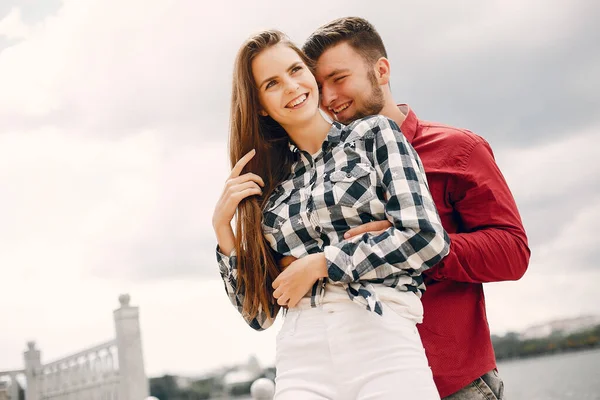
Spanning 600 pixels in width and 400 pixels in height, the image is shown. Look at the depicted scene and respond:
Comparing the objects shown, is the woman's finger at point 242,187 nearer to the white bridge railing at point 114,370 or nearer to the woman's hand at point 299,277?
the woman's hand at point 299,277

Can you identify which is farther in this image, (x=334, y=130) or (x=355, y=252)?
(x=334, y=130)

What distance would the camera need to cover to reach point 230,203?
1604 mm

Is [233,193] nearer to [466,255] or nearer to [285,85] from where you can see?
[285,85]

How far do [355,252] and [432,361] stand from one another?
46 cm

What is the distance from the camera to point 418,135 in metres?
1.81

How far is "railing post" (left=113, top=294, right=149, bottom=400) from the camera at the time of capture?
6.16 meters

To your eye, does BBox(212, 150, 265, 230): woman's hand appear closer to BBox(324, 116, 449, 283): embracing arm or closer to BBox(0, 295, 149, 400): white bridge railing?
BBox(324, 116, 449, 283): embracing arm

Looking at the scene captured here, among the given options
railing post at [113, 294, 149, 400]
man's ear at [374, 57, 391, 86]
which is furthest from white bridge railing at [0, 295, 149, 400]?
man's ear at [374, 57, 391, 86]

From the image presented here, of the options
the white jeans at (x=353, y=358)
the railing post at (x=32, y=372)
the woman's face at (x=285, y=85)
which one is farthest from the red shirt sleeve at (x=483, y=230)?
the railing post at (x=32, y=372)

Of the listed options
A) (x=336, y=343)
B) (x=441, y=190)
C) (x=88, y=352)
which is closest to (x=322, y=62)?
(x=441, y=190)

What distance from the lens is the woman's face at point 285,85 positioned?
5.26 feet

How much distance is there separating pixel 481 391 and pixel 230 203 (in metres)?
0.76

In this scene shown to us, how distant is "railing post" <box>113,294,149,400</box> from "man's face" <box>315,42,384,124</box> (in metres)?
4.77

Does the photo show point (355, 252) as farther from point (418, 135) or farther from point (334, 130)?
point (418, 135)
